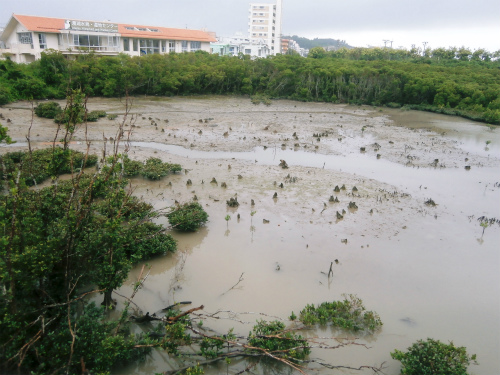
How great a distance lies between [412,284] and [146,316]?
545 centimetres

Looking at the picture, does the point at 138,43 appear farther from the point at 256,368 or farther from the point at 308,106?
the point at 256,368

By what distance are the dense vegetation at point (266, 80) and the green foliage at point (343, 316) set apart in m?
22.4

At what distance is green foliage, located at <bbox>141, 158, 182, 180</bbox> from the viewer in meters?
12.4

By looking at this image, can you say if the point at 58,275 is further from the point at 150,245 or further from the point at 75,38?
the point at 75,38

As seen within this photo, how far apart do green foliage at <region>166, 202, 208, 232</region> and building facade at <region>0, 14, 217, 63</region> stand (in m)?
25.0

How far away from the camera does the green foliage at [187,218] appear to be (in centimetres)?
916

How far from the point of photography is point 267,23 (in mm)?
79688

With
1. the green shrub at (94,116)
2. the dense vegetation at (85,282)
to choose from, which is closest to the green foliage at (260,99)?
the green shrub at (94,116)

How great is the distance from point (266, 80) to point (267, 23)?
52047 millimetres

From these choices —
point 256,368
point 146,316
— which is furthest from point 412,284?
point 146,316

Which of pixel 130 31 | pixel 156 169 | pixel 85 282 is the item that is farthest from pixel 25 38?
pixel 85 282

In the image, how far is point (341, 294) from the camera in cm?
739

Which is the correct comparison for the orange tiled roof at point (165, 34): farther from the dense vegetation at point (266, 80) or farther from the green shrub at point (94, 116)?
the green shrub at point (94, 116)

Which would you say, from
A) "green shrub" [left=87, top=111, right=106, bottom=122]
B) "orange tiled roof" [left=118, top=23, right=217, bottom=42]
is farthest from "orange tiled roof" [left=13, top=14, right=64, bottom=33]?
"green shrub" [left=87, top=111, right=106, bottom=122]
